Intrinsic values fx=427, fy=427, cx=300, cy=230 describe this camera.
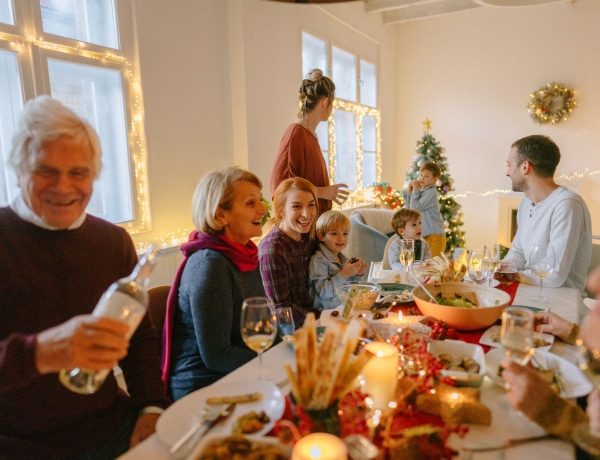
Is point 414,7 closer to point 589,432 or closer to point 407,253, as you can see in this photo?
point 407,253

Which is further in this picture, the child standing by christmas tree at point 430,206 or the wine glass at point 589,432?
the child standing by christmas tree at point 430,206

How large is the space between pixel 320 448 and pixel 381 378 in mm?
247

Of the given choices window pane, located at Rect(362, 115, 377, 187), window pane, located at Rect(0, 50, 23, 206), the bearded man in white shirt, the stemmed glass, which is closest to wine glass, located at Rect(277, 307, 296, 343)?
the stemmed glass

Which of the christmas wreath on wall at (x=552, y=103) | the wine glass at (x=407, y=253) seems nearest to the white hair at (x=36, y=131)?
the wine glass at (x=407, y=253)

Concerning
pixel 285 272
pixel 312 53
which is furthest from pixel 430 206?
pixel 285 272

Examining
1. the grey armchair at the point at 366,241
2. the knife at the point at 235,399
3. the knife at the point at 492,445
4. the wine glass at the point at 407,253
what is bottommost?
the grey armchair at the point at 366,241

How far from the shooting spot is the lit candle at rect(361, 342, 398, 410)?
0.91 m

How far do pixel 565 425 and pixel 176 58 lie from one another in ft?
12.0

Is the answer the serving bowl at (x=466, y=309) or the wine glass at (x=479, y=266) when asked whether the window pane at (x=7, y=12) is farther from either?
the wine glass at (x=479, y=266)

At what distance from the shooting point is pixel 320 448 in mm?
713

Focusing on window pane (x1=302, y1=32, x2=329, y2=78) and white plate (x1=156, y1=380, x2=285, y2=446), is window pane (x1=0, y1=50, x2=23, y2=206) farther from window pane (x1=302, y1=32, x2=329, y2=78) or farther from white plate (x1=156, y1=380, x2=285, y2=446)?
window pane (x1=302, y1=32, x2=329, y2=78)

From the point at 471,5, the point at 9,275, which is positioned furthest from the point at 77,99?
the point at 471,5

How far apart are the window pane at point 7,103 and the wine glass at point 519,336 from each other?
9.02ft

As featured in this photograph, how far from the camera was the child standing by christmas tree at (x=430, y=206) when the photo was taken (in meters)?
4.80
